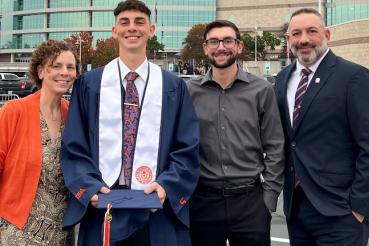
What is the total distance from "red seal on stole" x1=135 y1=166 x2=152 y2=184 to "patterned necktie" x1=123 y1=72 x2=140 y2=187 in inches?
2.7

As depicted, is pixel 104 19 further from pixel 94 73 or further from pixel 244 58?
pixel 94 73

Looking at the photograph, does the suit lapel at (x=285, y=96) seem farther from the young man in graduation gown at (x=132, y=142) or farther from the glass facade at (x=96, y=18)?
the glass facade at (x=96, y=18)

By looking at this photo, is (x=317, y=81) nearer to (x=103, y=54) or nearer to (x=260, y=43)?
(x=260, y=43)

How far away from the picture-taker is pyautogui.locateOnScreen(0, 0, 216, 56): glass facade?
267ft

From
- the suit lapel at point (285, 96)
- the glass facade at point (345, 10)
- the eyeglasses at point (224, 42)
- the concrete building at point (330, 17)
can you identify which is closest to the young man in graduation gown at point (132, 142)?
the eyeglasses at point (224, 42)

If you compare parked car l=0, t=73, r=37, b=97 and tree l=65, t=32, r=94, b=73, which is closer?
parked car l=0, t=73, r=37, b=97

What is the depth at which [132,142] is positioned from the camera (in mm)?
3430

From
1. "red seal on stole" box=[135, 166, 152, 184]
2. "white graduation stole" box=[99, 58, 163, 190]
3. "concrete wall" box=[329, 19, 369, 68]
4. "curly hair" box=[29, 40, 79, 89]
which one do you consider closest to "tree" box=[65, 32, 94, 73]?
"concrete wall" box=[329, 19, 369, 68]

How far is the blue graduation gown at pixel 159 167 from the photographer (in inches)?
128

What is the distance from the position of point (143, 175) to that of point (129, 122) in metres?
0.40

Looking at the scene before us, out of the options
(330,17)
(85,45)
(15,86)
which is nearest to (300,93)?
(15,86)

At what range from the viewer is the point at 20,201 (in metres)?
3.43

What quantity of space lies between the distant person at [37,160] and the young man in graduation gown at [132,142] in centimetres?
18

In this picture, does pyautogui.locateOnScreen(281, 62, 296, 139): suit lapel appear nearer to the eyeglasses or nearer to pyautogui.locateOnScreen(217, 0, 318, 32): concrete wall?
the eyeglasses
